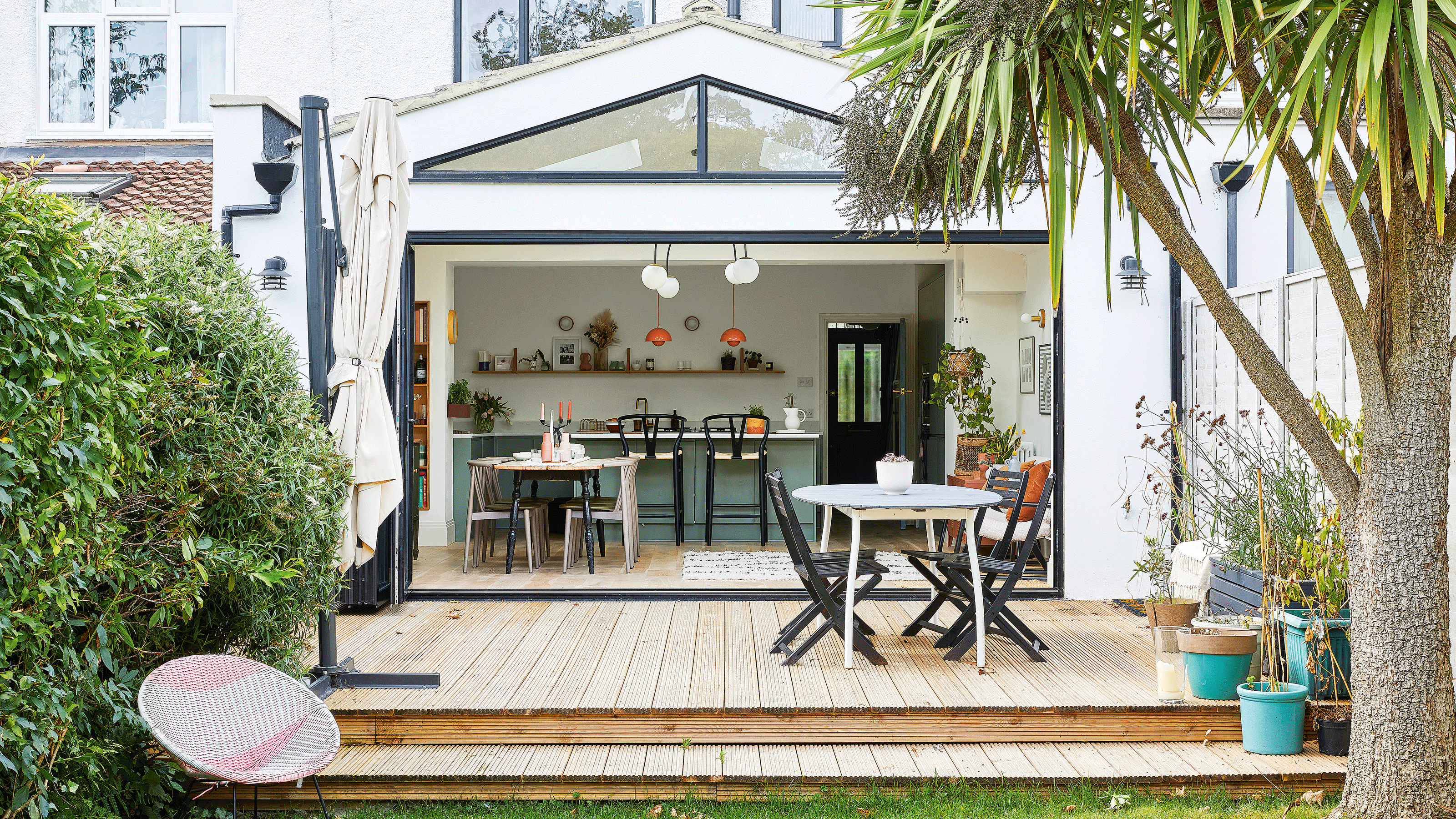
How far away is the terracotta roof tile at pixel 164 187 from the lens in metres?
6.78

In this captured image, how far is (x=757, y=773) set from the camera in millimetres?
3348

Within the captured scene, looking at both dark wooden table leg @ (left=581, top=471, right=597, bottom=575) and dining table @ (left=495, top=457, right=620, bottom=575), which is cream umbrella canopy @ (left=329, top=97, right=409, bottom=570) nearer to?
dining table @ (left=495, top=457, right=620, bottom=575)

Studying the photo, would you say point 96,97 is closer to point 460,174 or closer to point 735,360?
point 460,174

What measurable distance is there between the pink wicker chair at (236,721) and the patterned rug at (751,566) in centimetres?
357

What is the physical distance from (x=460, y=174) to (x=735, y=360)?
530 cm

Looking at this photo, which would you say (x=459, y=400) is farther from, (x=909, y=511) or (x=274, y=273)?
(x=909, y=511)

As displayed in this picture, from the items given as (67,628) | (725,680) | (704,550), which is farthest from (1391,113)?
(704,550)

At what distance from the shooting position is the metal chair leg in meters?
2.90

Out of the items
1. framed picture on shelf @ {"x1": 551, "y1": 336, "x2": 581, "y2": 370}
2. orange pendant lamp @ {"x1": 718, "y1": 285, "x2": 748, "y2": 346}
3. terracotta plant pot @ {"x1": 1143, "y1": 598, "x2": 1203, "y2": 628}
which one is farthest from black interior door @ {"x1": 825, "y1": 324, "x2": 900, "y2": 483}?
terracotta plant pot @ {"x1": 1143, "y1": 598, "x2": 1203, "y2": 628}

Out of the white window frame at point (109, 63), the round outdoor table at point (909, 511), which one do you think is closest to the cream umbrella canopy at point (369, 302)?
the round outdoor table at point (909, 511)

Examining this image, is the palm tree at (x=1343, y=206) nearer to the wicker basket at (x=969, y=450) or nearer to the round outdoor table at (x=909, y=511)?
the round outdoor table at (x=909, y=511)

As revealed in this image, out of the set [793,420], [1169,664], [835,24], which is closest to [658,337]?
[793,420]

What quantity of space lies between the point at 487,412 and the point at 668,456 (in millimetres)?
2388

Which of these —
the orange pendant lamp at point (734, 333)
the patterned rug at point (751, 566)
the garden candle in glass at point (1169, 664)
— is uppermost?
the orange pendant lamp at point (734, 333)
